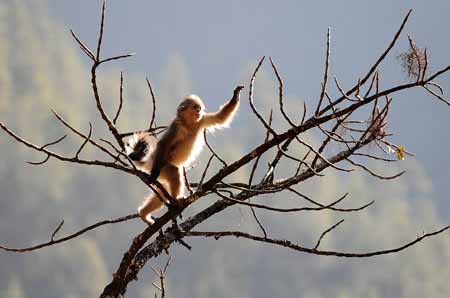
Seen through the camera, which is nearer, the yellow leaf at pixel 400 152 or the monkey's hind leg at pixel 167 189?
the yellow leaf at pixel 400 152

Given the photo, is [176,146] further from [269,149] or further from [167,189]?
[269,149]

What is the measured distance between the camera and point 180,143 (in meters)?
5.42

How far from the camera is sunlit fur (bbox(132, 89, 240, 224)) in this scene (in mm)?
5180

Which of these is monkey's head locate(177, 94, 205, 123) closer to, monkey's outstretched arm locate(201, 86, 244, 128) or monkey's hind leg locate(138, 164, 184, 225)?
monkey's outstretched arm locate(201, 86, 244, 128)

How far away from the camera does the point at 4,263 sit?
163ft

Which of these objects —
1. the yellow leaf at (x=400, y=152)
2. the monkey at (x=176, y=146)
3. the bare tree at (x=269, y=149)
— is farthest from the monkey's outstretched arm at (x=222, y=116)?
the yellow leaf at (x=400, y=152)

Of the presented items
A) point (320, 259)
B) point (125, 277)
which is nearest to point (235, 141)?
point (320, 259)

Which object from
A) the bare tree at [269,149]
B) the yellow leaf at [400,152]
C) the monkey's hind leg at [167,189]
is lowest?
the bare tree at [269,149]

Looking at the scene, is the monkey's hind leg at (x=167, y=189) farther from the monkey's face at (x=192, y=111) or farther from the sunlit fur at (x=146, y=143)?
the monkey's face at (x=192, y=111)

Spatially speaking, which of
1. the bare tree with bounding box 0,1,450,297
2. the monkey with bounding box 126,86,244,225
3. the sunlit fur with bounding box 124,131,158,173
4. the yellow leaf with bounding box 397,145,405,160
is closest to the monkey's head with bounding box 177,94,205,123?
the monkey with bounding box 126,86,244,225

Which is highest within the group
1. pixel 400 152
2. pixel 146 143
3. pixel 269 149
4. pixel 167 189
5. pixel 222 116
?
pixel 222 116

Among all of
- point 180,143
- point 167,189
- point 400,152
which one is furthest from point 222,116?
point 400,152

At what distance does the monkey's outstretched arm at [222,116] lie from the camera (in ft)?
17.6

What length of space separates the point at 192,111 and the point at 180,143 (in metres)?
0.26
